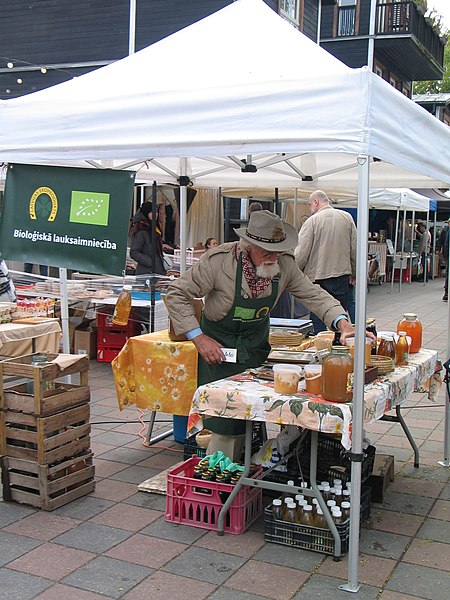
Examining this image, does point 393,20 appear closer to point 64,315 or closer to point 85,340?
point 85,340

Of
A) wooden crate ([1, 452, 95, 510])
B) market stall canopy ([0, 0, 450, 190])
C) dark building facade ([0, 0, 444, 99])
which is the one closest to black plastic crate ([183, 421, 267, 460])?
wooden crate ([1, 452, 95, 510])

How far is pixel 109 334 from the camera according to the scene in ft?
26.9

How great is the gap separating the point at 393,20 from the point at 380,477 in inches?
802

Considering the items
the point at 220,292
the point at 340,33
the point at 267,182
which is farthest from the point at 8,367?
the point at 340,33

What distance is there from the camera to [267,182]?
6617 millimetres

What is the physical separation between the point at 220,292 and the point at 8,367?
1.32 metres

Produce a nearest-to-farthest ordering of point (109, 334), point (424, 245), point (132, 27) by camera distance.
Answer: point (109, 334) → point (132, 27) → point (424, 245)

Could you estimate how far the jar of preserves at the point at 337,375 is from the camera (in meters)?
3.34

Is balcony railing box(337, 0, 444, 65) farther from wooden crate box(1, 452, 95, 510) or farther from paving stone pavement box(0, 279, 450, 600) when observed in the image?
wooden crate box(1, 452, 95, 510)

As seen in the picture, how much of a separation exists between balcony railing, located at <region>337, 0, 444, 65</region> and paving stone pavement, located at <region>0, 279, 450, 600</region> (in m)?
19.4

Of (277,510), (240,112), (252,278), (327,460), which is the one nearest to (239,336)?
(252,278)

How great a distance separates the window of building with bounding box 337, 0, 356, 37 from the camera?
869 inches

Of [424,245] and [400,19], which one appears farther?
[424,245]

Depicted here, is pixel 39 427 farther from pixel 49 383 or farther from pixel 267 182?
pixel 267 182
